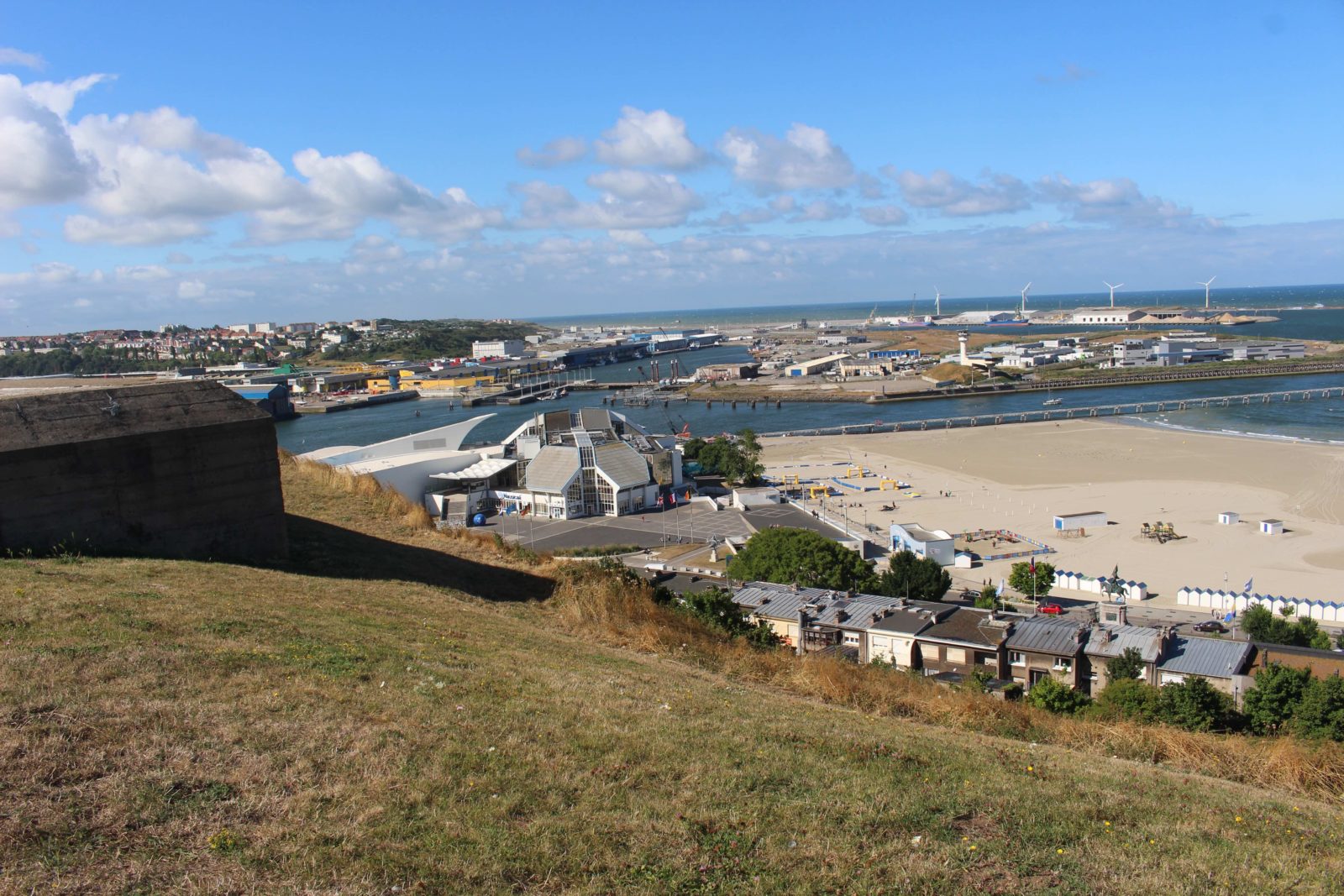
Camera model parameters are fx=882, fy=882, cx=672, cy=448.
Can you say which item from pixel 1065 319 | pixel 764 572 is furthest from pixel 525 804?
pixel 1065 319

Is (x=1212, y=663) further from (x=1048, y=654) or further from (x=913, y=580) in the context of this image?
(x=913, y=580)

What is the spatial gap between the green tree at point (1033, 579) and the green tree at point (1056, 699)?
9.91m

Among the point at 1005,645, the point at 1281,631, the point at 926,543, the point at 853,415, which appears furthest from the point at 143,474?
the point at 853,415

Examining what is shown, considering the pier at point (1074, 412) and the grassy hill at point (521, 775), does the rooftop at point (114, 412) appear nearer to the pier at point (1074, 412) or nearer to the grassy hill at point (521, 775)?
the grassy hill at point (521, 775)

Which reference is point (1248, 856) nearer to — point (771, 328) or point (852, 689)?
point (852, 689)

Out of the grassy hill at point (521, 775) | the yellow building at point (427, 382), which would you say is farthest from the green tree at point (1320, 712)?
the yellow building at point (427, 382)

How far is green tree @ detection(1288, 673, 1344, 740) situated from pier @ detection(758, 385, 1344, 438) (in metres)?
44.8

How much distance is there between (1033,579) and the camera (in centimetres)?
2080

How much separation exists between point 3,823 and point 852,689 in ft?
19.3

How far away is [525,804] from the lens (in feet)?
13.4

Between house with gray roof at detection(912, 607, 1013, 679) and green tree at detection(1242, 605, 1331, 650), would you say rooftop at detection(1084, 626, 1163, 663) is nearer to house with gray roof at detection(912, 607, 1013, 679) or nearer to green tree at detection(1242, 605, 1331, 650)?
house with gray roof at detection(912, 607, 1013, 679)

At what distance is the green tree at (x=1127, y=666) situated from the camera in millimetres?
13500

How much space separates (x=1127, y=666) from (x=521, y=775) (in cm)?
1211

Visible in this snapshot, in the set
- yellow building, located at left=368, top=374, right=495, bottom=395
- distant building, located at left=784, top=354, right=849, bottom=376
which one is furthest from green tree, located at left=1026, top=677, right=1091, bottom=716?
yellow building, located at left=368, top=374, right=495, bottom=395
